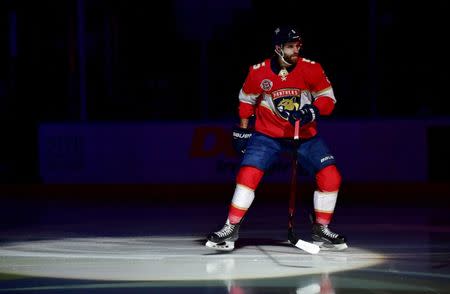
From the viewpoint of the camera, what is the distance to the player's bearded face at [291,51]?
8391 mm

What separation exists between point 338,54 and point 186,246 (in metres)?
7.72

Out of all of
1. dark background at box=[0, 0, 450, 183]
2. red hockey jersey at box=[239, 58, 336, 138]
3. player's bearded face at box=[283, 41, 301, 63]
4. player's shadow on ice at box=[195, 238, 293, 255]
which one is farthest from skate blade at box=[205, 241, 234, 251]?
dark background at box=[0, 0, 450, 183]

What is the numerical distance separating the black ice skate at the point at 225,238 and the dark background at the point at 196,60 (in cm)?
673

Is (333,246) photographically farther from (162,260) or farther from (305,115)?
(162,260)

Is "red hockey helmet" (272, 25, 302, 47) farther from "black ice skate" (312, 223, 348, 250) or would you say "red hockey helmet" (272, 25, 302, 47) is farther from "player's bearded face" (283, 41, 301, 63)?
"black ice skate" (312, 223, 348, 250)

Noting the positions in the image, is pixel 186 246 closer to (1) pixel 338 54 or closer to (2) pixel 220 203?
(2) pixel 220 203

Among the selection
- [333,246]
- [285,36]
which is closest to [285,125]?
[285,36]

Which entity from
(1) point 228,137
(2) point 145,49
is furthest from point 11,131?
(1) point 228,137

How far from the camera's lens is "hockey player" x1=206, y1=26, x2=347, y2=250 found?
27.7ft

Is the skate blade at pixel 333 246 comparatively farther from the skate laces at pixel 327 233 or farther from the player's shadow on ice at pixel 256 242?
the player's shadow on ice at pixel 256 242

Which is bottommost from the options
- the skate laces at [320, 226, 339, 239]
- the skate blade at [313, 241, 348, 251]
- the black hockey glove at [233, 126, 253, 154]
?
the skate blade at [313, 241, 348, 251]

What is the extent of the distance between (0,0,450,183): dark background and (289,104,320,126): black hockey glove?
6.90m

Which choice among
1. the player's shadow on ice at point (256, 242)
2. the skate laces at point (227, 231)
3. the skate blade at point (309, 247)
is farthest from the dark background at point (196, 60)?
the skate blade at point (309, 247)

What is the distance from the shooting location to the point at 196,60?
1625 centimetres
